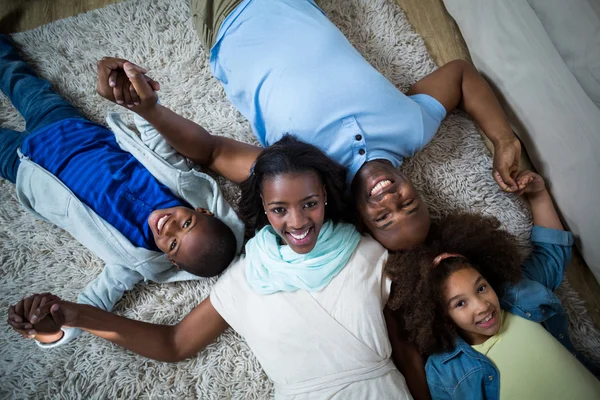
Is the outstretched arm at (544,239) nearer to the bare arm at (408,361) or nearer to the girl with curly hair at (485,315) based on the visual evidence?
the girl with curly hair at (485,315)

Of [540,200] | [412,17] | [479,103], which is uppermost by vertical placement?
[412,17]

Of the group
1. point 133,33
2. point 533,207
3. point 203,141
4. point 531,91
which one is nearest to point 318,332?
point 203,141

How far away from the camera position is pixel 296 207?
0.90m

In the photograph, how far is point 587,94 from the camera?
0.96 m

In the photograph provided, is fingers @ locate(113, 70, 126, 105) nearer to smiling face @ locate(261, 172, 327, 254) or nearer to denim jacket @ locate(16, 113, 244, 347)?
denim jacket @ locate(16, 113, 244, 347)

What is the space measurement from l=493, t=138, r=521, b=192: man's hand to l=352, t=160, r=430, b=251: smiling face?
31 cm

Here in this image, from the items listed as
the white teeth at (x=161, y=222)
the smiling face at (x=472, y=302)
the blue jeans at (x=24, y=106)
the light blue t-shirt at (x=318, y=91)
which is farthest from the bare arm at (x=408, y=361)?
the blue jeans at (x=24, y=106)

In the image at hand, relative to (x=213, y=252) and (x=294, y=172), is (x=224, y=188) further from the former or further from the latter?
(x=294, y=172)

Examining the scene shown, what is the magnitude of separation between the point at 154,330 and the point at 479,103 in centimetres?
106

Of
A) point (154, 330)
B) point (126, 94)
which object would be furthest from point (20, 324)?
point (126, 94)

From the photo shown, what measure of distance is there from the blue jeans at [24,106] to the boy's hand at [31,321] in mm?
462

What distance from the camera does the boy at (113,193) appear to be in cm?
108

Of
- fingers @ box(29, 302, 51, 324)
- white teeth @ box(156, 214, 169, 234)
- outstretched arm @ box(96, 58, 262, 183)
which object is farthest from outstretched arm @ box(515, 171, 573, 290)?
fingers @ box(29, 302, 51, 324)

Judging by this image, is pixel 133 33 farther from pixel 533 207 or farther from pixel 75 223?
pixel 533 207
